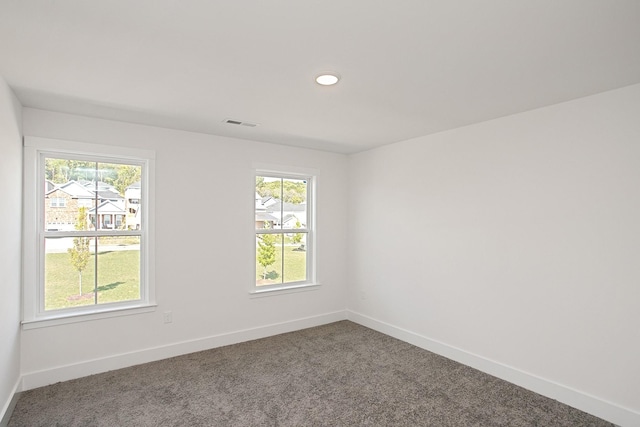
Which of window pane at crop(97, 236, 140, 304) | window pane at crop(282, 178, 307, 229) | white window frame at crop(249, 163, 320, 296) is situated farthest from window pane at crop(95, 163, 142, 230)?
window pane at crop(282, 178, 307, 229)

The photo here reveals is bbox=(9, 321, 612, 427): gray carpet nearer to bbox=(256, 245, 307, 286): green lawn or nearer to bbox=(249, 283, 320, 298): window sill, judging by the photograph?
bbox=(249, 283, 320, 298): window sill

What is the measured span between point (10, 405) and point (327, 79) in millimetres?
3280

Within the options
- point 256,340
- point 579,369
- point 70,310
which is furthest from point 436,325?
point 70,310

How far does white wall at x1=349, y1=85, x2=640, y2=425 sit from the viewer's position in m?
2.52

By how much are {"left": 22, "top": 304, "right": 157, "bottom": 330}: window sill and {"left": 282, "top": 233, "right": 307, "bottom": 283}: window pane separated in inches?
66.2

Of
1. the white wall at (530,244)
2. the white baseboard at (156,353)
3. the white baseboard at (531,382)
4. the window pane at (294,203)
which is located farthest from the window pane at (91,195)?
the white baseboard at (531,382)

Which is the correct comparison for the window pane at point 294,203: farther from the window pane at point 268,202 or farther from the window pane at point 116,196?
the window pane at point 116,196

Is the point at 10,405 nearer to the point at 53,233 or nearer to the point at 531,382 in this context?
the point at 53,233

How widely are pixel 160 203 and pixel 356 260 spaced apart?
2.66m

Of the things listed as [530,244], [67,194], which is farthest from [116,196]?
[530,244]

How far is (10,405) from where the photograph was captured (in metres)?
2.55

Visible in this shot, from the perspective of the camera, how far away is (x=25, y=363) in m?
2.94

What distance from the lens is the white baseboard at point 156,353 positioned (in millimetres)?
3004

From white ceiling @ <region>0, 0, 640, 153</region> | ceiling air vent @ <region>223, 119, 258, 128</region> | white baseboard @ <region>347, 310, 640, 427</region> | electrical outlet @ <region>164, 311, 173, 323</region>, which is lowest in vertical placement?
white baseboard @ <region>347, 310, 640, 427</region>
